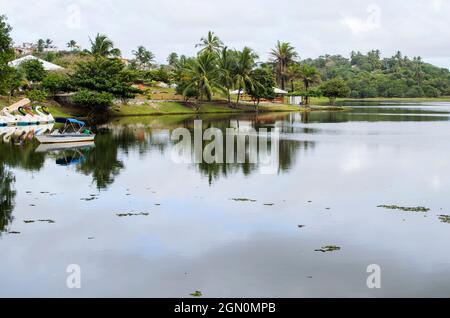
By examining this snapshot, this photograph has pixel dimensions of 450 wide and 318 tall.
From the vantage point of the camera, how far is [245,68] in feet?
329

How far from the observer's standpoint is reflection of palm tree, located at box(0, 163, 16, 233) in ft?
74.3

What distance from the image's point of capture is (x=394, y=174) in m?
33.4

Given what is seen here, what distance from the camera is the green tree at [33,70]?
85.6 m

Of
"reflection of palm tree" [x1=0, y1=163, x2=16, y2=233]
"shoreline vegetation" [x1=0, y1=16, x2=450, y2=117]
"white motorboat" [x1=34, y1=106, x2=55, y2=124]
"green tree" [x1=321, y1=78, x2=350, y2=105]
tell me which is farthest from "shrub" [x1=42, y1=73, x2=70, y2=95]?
"green tree" [x1=321, y1=78, x2=350, y2=105]

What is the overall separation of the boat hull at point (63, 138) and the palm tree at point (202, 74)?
45.8 m

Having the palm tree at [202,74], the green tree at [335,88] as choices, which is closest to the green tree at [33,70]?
the palm tree at [202,74]

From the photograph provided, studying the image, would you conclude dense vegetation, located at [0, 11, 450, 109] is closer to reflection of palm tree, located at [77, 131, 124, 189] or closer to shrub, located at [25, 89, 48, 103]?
shrub, located at [25, 89, 48, 103]

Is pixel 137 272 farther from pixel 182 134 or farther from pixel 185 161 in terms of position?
pixel 182 134

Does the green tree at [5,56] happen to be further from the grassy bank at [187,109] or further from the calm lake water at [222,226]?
the calm lake water at [222,226]

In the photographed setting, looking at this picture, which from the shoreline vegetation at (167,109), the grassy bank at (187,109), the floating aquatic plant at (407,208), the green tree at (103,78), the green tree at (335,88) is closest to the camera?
the floating aquatic plant at (407,208)

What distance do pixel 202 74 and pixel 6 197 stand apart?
226ft

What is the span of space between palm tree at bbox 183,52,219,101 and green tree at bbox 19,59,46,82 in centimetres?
2192

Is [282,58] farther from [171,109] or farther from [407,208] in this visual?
[407,208]

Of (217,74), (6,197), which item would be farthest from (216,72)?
(6,197)
